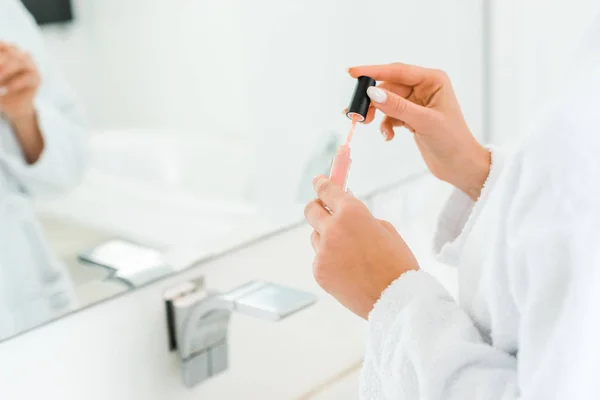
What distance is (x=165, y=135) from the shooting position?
811 millimetres

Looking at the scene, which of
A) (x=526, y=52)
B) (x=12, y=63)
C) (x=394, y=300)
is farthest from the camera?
(x=526, y=52)

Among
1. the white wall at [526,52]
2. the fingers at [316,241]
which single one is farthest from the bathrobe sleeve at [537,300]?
the white wall at [526,52]

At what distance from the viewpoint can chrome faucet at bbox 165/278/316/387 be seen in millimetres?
782

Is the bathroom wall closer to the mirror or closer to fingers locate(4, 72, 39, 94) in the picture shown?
the mirror

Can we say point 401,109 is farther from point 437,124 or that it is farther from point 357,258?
point 357,258

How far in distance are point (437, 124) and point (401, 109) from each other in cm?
6

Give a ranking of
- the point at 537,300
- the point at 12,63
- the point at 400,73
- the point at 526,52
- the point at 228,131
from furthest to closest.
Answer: the point at 526,52, the point at 228,131, the point at 400,73, the point at 12,63, the point at 537,300

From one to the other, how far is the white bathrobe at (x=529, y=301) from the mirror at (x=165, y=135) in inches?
13.7

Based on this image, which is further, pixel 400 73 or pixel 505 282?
pixel 400 73

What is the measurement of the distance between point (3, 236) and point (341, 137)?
0.52 m

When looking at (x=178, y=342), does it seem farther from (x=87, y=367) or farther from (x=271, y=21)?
(x=271, y=21)

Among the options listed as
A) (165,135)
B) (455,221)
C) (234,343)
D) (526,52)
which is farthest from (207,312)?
(526,52)

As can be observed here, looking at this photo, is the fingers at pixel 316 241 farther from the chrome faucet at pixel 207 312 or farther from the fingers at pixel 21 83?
the fingers at pixel 21 83

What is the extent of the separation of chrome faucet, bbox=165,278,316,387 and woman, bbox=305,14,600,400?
0.20 metres
